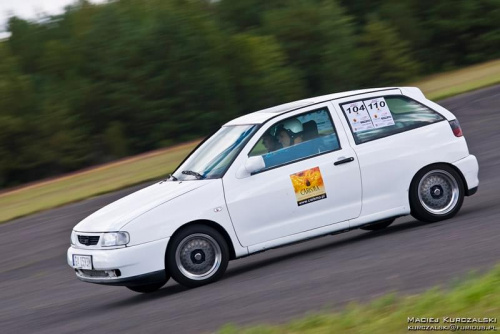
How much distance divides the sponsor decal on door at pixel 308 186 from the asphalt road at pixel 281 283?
675 mm

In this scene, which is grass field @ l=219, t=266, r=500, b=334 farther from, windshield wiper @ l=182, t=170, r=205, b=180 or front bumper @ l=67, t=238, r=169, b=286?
windshield wiper @ l=182, t=170, r=205, b=180

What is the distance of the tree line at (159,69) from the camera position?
36.5 metres

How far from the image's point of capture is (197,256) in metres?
9.71

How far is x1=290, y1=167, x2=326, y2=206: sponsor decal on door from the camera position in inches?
400

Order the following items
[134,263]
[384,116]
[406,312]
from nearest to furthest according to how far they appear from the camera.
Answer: [406,312], [134,263], [384,116]

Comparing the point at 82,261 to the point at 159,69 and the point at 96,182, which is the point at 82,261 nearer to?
the point at 96,182

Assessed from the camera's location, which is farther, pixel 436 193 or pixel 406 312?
pixel 436 193

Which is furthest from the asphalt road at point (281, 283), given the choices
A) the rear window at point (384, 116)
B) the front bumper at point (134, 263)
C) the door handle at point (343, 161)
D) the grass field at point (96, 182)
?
the grass field at point (96, 182)

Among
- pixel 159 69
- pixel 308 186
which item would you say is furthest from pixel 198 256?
pixel 159 69

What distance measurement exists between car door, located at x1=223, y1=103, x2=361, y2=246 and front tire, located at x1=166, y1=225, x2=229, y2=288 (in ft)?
0.96

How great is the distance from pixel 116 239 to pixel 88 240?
1.62 ft

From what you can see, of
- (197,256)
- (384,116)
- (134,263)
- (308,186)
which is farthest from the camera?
(384,116)

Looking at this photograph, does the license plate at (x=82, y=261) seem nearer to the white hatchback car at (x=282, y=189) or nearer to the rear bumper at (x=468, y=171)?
the white hatchback car at (x=282, y=189)

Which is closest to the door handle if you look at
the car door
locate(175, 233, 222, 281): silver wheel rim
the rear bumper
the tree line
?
the car door
